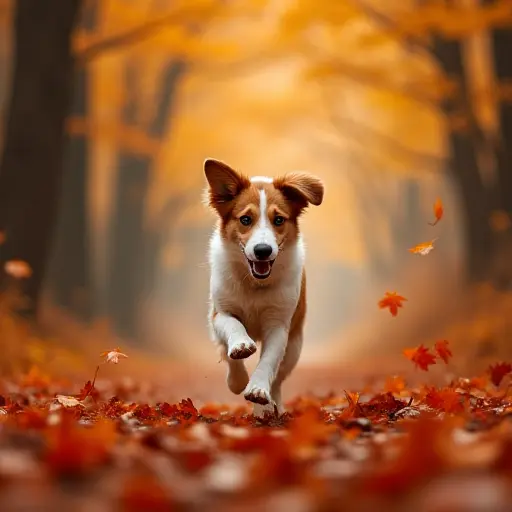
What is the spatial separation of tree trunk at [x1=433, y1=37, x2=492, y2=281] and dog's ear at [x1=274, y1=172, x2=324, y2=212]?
9226 millimetres

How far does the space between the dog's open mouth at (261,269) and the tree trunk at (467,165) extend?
9884 mm

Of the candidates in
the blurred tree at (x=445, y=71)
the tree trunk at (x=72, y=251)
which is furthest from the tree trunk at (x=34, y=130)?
the tree trunk at (x=72, y=251)

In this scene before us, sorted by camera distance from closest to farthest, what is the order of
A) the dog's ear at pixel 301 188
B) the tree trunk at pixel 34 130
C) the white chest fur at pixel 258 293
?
1. the white chest fur at pixel 258 293
2. the dog's ear at pixel 301 188
3. the tree trunk at pixel 34 130

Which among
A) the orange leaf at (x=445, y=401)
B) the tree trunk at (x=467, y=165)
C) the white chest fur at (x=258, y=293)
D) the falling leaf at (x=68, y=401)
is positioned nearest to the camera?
the orange leaf at (x=445, y=401)

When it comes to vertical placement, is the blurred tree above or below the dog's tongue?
above

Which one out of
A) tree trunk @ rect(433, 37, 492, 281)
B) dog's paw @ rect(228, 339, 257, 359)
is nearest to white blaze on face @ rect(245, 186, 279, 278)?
dog's paw @ rect(228, 339, 257, 359)

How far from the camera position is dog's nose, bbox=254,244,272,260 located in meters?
4.93

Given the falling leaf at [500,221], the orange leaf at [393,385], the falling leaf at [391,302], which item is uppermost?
the falling leaf at [500,221]

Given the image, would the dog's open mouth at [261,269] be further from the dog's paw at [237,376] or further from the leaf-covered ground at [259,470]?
the leaf-covered ground at [259,470]

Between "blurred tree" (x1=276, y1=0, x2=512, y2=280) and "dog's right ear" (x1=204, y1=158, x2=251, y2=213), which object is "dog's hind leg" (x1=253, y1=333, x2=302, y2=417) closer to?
"dog's right ear" (x1=204, y1=158, x2=251, y2=213)

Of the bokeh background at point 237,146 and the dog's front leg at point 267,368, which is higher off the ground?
the bokeh background at point 237,146

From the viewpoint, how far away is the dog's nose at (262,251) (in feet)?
16.2

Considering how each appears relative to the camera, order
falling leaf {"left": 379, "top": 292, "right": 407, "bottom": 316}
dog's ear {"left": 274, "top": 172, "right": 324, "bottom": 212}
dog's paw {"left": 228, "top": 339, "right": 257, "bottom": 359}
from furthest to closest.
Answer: falling leaf {"left": 379, "top": 292, "right": 407, "bottom": 316}, dog's ear {"left": 274, "top": 172, "right": 324, "bottom": 212}, dog's paw {"left": 228, "top": 339, "right": 257, "bottom": 359}

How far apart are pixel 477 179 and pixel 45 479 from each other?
13.6 m
